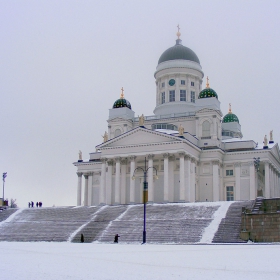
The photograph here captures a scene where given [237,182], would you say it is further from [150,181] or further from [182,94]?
[182,94]

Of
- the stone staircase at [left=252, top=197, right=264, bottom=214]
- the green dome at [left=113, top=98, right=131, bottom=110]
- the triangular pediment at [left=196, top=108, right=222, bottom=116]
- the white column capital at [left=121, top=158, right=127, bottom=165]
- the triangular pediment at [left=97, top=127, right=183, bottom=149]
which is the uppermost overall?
the green dome at [left=113, top=98, right=131, bottom=110]

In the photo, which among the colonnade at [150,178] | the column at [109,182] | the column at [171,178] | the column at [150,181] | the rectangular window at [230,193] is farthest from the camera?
the rectangular window at [230,193]

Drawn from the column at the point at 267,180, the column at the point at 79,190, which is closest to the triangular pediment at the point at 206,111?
the column at the point at 267,180

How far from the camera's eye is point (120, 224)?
161ft

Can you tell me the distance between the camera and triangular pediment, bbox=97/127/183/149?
68.0m

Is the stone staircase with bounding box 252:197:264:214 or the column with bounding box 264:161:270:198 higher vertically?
the column with bounding box 264:161:270:198

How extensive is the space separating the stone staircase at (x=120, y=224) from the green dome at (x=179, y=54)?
35.1m

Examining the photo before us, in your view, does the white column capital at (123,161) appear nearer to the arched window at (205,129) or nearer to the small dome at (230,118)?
the arched window at (205,129)

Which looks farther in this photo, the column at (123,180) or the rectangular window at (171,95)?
the rectangular window at (171,95)

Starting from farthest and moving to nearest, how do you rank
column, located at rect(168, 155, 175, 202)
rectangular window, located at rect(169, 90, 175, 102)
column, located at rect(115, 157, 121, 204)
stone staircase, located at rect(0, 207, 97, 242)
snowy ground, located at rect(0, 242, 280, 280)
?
rectangular window, located at rect(169, 90, 175, 102) → column, located at rect(115, 157, 121, 204) → column, located at rect(168, 155, 175, 202) → stone staircase, located at rect(0, 207, 97, 242) → snowy ground, located at rect(0, 242, 280, 280)

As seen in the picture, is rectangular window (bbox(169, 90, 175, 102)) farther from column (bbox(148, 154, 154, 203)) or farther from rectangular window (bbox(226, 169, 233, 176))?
column (bbox(148, 154, 154, 203))

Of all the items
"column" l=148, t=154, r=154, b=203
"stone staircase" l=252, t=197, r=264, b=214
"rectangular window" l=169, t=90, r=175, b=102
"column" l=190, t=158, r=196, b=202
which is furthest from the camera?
"rectangular window" l=169, t=90, r=175, b=102

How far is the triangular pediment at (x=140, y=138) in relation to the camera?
68.0 metres

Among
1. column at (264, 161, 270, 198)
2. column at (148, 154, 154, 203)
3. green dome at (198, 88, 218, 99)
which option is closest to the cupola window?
green dome at (198, 88, 218, 99)
